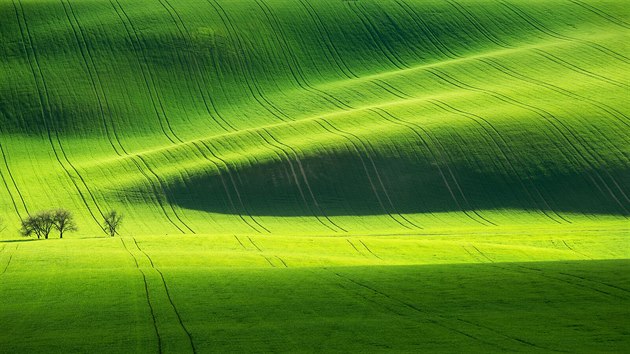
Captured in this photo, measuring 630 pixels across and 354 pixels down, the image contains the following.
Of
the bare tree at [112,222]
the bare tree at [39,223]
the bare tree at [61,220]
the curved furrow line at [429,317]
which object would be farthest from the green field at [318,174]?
the bare tree at [39,223]

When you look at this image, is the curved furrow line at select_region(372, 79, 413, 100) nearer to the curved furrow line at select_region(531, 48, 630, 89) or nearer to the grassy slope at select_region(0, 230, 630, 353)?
the curved furrow line at select_region(531, 48, 630, 89)

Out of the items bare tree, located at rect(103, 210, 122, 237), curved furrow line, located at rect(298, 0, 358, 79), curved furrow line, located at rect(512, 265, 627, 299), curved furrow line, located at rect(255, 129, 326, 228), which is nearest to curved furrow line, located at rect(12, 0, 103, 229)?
bare tree, located at rect(103, 210, 122, 237)

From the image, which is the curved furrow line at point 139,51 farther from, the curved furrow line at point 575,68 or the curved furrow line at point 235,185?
the curved furrow line at point 575,68

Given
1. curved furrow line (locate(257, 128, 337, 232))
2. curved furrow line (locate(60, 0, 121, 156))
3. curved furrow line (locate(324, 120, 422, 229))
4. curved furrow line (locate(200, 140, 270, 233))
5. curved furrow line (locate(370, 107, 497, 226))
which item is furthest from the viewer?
curved furrow line (locate(60, 0, 121, 156))

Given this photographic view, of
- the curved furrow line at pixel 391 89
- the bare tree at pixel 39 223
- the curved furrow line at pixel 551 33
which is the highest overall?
the curved furrow line at pixel 551 33

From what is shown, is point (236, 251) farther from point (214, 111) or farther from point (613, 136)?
point (214, 111)

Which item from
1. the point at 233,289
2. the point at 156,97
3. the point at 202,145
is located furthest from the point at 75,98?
the point at 233,289

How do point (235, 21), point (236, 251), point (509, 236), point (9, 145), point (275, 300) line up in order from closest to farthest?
1. point (275, 300)
2. point (236, 251)
3. point (509, 236)
4. point (9, 145)
5. point (235, 21)
